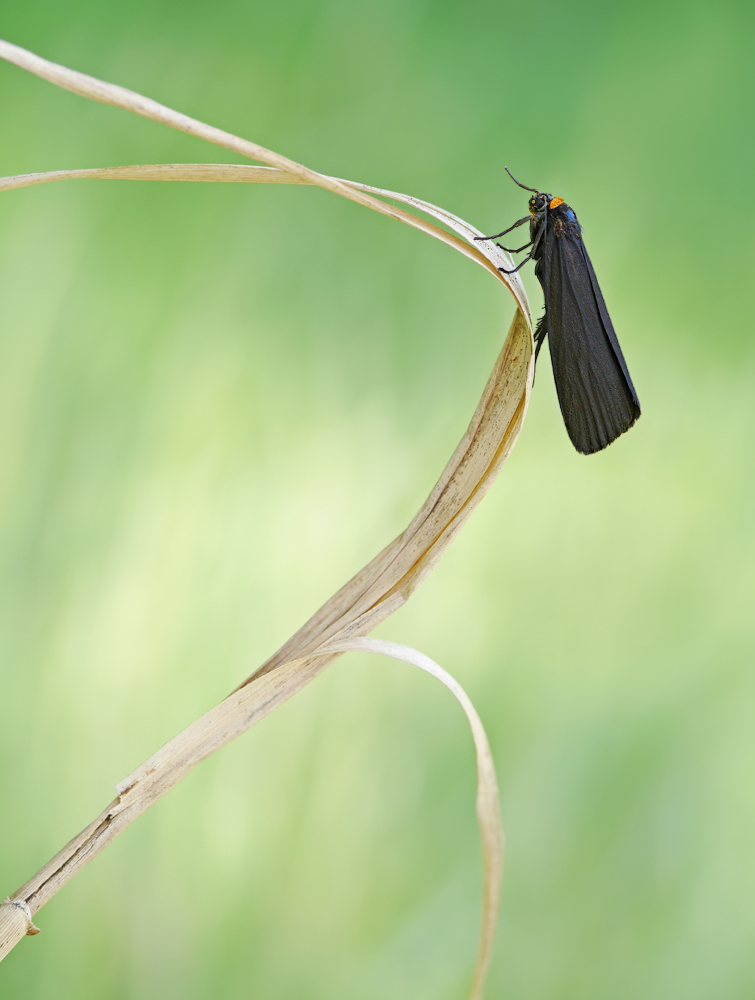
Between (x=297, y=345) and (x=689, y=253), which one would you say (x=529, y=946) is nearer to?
(x=297, y=345)

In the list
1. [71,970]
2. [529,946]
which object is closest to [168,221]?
[71,970]

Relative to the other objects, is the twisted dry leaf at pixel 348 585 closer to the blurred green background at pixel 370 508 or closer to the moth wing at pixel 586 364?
the moth wing at pixel 586 364

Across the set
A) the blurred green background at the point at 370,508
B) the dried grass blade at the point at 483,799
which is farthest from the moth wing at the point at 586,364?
the blurred green background at the point at 370,508

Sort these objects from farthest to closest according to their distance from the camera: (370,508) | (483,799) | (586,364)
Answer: (370,508)
(586,364)
(483,799)

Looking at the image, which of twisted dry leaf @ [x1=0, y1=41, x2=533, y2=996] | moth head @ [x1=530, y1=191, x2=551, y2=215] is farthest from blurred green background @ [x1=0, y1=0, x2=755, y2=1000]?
twisted dry leaf @ [x1=0, y1=41, x2=533, y2=996]

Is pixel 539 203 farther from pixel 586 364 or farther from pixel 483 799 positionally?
pixel 483 799

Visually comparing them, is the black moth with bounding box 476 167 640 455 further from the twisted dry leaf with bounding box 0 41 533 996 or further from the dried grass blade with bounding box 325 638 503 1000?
the dried grass blade with bounding box 325 638 503 1000

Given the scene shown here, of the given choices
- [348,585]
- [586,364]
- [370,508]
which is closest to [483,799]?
[348,585]
